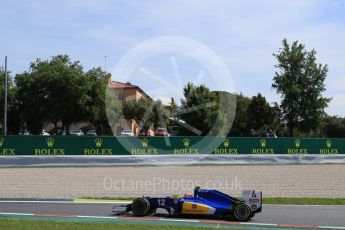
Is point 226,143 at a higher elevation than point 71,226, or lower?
higher

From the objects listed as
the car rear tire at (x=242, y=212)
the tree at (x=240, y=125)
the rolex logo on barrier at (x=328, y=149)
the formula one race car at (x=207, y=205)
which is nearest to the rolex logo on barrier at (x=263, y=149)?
the rolex logo on barrier at (x=328, y=149)

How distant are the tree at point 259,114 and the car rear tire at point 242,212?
6322cm

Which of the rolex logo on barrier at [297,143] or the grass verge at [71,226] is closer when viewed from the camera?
the grass verge at [71,226]

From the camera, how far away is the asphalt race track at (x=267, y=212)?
12.0 meters

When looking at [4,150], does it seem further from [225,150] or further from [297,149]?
[297,149]

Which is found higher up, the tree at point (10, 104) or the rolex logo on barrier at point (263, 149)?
the tree at point (10, 104)

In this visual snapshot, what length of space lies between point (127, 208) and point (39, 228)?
124 inches

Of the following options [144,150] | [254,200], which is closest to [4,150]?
[144,150]

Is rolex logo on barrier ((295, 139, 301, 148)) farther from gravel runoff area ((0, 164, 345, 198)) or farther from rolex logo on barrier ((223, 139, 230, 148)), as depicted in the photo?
rolex logo on barrier ((223, 139, 230, 148))

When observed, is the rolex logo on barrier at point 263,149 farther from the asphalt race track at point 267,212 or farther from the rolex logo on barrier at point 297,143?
the asphalt race track at point 267,212

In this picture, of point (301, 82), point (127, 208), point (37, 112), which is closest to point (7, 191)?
point (127, 208)

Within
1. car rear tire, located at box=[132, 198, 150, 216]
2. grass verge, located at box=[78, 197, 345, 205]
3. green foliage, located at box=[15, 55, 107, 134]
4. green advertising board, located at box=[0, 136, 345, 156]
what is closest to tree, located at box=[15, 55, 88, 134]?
green foliage, located at box=[15, 55, 107, 134]

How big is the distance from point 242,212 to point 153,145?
54.6ft

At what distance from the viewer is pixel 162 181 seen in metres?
21.5
